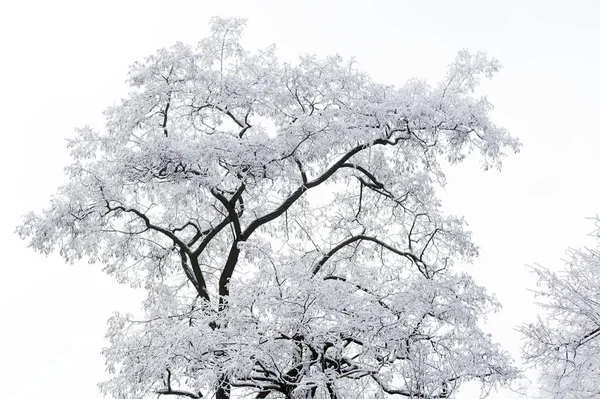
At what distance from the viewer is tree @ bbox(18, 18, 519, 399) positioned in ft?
27.5

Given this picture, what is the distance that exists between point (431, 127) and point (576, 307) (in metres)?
4.11

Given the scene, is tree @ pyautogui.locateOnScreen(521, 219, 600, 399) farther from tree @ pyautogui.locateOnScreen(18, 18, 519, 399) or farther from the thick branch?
the thick branch

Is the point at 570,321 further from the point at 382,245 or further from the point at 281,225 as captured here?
the point at 281,225

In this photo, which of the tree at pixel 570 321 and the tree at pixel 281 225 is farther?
the tree at pixel 281 225

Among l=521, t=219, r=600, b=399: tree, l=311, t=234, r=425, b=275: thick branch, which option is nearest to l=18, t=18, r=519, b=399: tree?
l=311, t=234, r=425, b=275: thick branch

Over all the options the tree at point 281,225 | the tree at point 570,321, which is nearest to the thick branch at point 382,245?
the tree at point 281,225

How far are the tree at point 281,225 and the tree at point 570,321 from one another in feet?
3.47

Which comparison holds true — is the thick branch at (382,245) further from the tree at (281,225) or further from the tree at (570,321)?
the tree at (570,321)

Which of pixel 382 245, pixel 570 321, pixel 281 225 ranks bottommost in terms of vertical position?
pixel 570 321

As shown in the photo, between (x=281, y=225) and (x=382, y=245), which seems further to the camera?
(x=281, y=225)

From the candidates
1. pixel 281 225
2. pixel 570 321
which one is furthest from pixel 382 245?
pixel 570 321

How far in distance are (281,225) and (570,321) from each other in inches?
272

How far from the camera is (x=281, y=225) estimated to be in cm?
1438

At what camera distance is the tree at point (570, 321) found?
8.09 m
